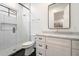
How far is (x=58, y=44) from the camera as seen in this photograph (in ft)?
3.76

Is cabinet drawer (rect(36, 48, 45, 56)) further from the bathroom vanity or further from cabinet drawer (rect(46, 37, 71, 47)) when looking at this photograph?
cabinet drawer (rect(46, 37, 71, 47))

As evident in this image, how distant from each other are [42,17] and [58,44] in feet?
2.39

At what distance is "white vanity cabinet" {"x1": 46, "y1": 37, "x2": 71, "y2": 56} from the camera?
102cm

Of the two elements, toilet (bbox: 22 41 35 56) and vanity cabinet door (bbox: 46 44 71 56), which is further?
toilet (bbox: 22 41 35 56)

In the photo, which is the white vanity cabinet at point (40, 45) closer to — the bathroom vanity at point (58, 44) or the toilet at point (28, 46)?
the bathroom vanity at point (58, 44)

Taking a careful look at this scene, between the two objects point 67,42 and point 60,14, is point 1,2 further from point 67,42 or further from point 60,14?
point 67,42

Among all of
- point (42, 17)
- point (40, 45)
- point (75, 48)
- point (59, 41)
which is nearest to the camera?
point (75, 48)

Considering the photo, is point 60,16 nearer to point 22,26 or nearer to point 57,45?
point 57,45

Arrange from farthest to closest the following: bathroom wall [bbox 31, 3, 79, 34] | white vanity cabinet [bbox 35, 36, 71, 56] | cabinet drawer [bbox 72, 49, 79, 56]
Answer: bathroom wall [bbox 31, 3, 79, 34] < white vanity cabinet [bbox 35, 36, 71, 56] < cabinet drawer [bbox 72, 49, 79, 56]

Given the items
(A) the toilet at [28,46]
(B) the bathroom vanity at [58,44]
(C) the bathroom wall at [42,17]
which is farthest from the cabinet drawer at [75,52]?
(A) the toilet at [28,46]

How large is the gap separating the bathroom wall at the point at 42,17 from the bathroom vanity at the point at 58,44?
0.12 meters

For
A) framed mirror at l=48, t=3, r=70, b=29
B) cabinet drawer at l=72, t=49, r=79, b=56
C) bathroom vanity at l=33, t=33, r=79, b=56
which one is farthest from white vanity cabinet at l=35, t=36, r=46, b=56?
cabinet drawer at l=72, t=49, r=79, b=56

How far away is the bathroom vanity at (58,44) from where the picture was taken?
957 mm

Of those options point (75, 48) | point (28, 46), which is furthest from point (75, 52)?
point (28, 46)
